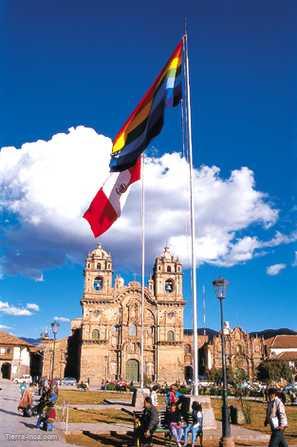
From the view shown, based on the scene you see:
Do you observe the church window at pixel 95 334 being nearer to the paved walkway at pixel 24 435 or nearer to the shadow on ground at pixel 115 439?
the paved walkway at pixel 24 435

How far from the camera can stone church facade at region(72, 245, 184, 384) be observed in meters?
65.2

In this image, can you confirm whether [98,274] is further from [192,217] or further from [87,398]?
[192,217]

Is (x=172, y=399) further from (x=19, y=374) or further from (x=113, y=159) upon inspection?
(x=19, y=374)

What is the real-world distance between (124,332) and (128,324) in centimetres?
130

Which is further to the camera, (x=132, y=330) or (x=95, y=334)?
(x=132, y=330)

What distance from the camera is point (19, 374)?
2763 inches

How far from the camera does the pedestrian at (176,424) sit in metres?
12.9

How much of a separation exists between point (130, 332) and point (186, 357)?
11085 millimetres

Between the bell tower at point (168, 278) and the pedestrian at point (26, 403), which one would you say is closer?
the pedestrian at point (26, 403)

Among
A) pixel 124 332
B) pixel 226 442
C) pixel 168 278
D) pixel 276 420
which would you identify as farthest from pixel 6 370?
pixel 276 420

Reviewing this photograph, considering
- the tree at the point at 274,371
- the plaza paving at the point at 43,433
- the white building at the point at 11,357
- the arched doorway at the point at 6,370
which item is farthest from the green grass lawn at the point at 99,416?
the arched doorway at the point at 6,370

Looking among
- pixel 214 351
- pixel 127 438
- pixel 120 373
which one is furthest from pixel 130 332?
pixel 127 438

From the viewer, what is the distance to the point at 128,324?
68062 millimetres

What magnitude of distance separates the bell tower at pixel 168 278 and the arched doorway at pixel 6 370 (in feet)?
81.5
